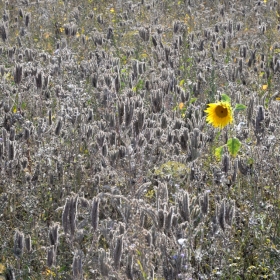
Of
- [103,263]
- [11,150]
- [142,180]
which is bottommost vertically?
[142,180]

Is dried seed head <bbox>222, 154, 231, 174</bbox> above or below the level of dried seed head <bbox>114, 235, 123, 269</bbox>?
below

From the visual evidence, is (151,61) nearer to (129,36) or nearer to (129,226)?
(129,36)

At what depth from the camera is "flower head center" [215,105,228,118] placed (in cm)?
362

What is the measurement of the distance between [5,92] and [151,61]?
6.22ft

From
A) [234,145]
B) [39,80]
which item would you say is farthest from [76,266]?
[39,80]

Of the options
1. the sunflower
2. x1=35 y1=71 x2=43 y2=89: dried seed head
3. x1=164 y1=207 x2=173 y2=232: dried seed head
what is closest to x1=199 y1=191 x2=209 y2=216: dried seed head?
x1=164 y1=207 x2=173 y2=232: dried seed head

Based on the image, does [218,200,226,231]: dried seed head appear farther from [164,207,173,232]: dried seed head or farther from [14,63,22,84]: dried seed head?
[14,63,22,84]: dried seed head

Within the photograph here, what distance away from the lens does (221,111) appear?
11.9 ft

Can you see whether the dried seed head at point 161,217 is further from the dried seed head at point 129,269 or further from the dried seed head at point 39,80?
the dried seed head at point 39,80

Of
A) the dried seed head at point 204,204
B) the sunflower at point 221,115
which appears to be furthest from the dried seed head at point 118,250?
the sunflower at point 221,115

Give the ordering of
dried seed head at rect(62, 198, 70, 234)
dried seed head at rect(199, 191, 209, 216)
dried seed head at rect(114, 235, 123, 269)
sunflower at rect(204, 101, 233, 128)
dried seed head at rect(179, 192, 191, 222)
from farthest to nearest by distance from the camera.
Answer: sunflower at rect(204, 101, 233, 128), dried seed head at rect(199, 191, 209, 216), dried seed head at rect(179, 192, 191, 222), dried seed head at rect(62, 198, 70, 234), dried seed head at rect(114, 235, 123, 269)

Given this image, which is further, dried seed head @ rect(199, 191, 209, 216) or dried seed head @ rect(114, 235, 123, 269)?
dried seed head @ rect(199, 191, 209, 216)

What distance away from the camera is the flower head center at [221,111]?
11.9 feet

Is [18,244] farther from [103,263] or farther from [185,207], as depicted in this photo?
[185,207]
